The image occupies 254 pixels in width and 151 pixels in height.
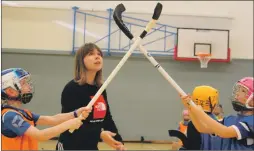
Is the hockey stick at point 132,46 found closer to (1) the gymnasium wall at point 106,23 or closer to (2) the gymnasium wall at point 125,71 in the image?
(2) the gymnasium wall at point 125,71

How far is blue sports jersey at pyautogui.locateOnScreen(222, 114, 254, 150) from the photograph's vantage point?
2275 millimetres

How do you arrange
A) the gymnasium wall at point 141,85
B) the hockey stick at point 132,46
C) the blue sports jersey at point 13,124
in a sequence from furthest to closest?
the gymnasium wall at point 141,85
the hockey stick at point 132,46
the blue sports jersey at point 13,124

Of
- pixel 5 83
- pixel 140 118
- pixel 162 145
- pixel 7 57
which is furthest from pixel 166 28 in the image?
pixel 5 83

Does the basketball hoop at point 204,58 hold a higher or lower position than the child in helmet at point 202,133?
higher

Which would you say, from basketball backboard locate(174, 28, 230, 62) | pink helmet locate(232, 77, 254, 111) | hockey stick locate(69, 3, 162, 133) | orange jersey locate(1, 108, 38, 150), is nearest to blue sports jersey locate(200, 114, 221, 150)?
pink helmet locate(232, 77, 254, 111)

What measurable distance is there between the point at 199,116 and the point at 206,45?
19.8ft

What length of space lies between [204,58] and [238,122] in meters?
5.87

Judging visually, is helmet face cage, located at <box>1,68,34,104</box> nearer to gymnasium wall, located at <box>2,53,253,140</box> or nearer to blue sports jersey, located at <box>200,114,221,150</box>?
blue sports jersey, located at <box>200,114,221,150</box>

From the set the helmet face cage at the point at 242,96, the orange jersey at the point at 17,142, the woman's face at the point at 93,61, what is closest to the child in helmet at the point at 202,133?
the helmet face cage at the point at 242,96

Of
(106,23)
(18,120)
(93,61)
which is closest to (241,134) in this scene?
(93,61)

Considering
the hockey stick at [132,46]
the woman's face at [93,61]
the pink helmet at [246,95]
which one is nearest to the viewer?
the hockey stick at [132,46]

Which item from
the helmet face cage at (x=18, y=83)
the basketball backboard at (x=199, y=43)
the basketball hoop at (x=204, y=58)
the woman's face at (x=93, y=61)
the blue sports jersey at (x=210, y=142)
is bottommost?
the blue sports jersey at (x=210, y=142)

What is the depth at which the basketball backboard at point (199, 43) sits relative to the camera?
8047 millimetres

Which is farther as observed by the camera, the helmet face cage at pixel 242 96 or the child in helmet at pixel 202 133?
the child in helmet at pixel 202 133
